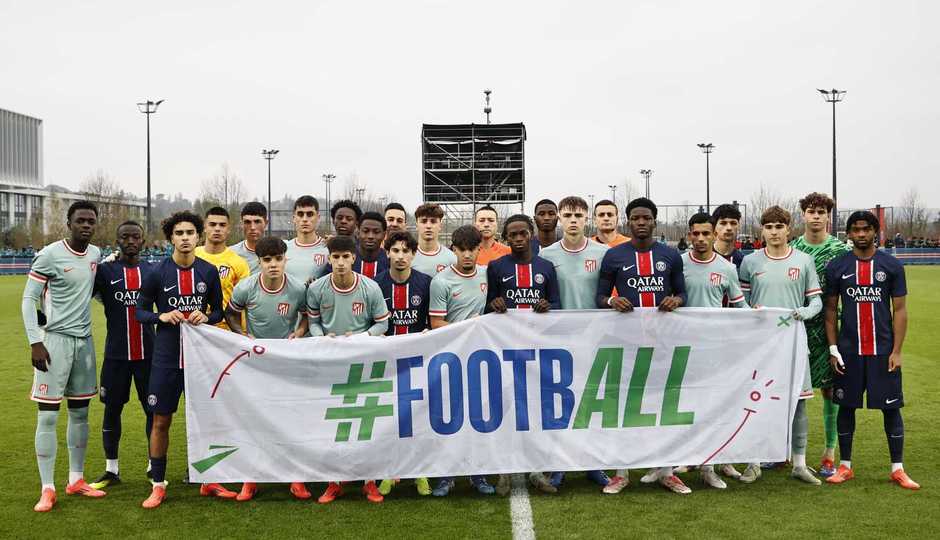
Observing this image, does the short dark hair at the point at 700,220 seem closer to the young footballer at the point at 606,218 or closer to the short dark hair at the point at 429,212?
the young footballer at the point at 606,218

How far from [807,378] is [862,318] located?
2.15ft

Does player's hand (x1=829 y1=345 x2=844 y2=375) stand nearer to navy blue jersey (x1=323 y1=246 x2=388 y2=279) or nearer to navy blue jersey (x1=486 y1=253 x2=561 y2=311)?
navy blue jersey (x1=486 y1=253 x2=561 y2=311)

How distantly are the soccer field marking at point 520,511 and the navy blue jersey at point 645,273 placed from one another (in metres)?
1.59

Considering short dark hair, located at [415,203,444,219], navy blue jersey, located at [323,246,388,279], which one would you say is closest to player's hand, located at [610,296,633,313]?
short dark hair, located at [415,203,444,219]

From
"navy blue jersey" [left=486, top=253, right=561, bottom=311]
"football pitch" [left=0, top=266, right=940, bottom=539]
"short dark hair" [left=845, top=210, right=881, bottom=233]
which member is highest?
"short dark hair" [left=845, top=210, right=881, bottom=233]

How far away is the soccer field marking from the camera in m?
4.86

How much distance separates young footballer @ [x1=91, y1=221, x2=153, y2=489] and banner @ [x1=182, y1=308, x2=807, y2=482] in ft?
2.46

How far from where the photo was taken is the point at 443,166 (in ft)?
91.2

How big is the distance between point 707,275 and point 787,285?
675mm

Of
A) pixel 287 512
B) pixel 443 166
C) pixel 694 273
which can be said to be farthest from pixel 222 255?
pixel 443 166

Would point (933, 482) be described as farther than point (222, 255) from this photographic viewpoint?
No

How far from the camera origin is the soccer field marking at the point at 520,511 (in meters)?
4.86

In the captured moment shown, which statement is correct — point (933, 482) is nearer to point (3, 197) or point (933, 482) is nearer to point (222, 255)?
point (222, 255)

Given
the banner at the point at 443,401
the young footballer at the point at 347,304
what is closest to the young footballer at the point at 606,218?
the banner at the point at 443,401
